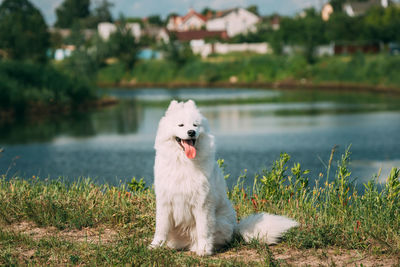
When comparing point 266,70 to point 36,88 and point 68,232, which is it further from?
point 68,232

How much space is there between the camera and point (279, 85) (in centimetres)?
6344

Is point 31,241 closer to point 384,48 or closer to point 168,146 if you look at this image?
point 168,146

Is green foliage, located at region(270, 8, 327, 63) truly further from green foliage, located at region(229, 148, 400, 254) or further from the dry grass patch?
the dry grass patch

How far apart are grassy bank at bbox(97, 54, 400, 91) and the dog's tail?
157 ft

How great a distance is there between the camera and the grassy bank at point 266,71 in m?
53.7

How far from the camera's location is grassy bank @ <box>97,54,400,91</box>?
53.7 m

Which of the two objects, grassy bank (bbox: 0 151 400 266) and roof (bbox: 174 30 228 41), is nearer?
grassy bank (bbox: 0 151 400 266)

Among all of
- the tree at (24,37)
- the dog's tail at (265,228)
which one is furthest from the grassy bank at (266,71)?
the dog's tail at (265,228)

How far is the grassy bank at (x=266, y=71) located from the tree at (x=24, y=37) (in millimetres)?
18518

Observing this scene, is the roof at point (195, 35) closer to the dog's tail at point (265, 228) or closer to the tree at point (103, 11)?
the tree at point (103, 11)

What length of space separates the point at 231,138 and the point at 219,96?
27.7 meters

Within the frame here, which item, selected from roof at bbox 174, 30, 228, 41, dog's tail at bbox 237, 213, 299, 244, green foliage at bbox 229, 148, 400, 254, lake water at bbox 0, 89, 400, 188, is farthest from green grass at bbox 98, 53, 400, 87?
dog's tail at bbox 237, 213, 299, 244

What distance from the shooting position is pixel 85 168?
701 inches

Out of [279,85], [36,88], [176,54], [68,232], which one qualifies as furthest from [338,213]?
[176,54]
